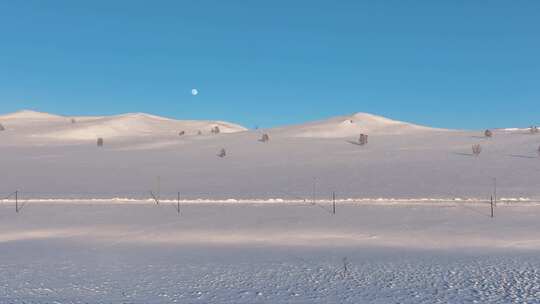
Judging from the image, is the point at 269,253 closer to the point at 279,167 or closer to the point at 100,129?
the point at 279,167

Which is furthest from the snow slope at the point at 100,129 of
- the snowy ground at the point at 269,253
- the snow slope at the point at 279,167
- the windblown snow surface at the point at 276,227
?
the snowy ground at the point at 269,253

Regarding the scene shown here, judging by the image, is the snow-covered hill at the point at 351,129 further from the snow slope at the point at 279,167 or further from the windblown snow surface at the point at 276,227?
the windblown snow surface at the point at 276,227

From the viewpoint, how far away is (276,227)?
1365cm

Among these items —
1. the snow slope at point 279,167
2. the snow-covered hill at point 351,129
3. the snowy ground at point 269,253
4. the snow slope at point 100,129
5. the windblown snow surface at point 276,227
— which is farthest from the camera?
the snow slope at point 100,129

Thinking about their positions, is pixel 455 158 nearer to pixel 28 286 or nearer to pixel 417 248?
pixel 417 248

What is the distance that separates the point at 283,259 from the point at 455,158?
1816cm

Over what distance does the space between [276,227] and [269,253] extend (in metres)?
2.87

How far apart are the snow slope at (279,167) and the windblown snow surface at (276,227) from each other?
13cm

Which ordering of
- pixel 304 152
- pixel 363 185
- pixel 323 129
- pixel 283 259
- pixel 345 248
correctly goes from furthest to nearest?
pixel 323 129 < pixel 304 152 < pixel 363 185 < pixel 345 248 < pixel 283 259

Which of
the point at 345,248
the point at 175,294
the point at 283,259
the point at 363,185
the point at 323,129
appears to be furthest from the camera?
the point at 323,129

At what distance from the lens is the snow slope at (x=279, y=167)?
19.6 meters

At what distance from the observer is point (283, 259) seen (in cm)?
1020

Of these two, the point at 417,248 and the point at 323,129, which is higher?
the point at 323,129

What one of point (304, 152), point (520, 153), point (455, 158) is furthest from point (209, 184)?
point (520, 153)
